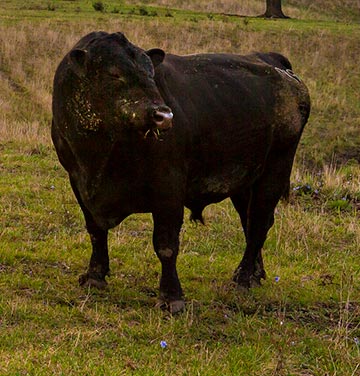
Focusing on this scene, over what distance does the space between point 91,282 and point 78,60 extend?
2.03m

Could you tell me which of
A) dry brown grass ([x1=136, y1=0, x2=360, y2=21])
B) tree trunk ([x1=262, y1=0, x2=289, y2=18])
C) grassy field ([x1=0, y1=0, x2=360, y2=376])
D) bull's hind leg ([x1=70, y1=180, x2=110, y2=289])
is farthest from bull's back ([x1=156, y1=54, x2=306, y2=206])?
dry brown grass ([x1=136, y1=0, x2=360, y2=21])

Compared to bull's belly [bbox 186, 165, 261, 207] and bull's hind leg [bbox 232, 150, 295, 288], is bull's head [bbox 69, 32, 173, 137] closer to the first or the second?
bull's belly [bbox 186, 165, 261, 207]

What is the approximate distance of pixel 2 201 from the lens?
351 inches

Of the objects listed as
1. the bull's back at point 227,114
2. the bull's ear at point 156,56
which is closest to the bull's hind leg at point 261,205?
the bull's back at point 227,114

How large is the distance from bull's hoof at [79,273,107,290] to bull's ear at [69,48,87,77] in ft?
6.31

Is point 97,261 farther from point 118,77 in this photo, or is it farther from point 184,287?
point 118,77

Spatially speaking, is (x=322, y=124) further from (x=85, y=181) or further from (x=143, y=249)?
(x=85, y=181)

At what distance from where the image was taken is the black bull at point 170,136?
5.14 m

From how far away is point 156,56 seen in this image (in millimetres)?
5496

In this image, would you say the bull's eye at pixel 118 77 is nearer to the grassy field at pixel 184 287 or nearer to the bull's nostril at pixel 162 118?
the bull's nostril at pixel 162 118

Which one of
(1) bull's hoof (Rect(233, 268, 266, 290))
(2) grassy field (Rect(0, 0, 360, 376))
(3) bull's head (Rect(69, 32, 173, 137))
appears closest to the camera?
(2) grassy field (Rect(0, 0, 360, 376))

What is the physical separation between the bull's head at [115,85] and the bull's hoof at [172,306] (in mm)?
1492

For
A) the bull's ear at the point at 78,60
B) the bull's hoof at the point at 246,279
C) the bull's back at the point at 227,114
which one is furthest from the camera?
the bull's hoof at the point at 246,279

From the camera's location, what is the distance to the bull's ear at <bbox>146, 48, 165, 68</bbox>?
5.45m
